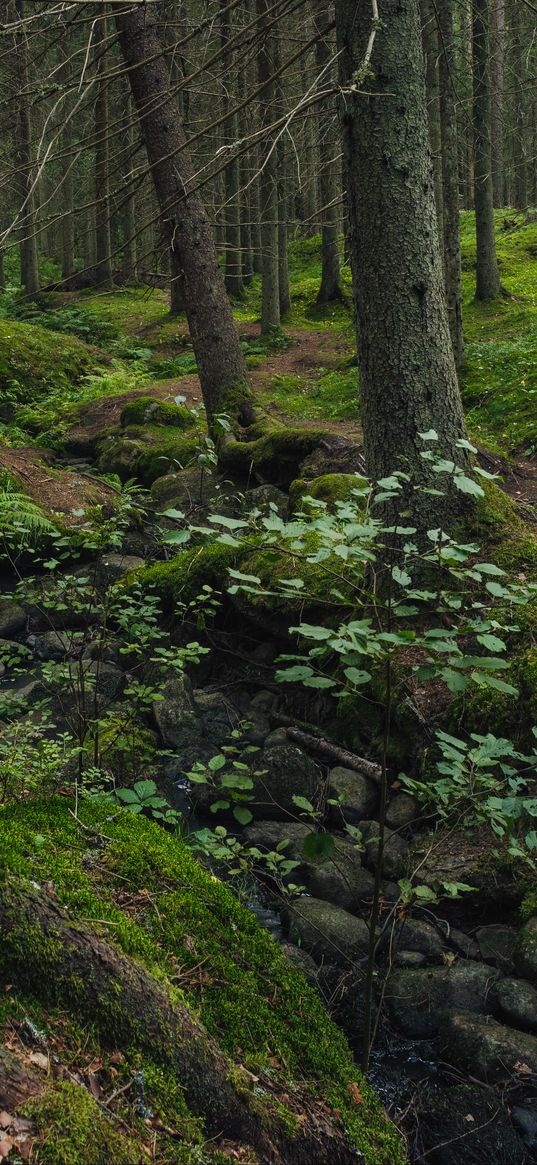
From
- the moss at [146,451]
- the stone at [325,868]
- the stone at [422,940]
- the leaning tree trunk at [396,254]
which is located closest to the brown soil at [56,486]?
the moss at [146,451]

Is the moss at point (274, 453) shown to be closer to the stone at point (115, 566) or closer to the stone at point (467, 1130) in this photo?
the stone at point (115, 566)

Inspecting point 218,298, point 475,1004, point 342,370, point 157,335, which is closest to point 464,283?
point 342,370

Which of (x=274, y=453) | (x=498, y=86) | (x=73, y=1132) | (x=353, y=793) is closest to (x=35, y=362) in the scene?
(x=274, y=453)

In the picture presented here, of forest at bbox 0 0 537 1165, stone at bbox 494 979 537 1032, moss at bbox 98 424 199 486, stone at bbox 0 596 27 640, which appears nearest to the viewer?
forest at bbox 0 0 537 1165

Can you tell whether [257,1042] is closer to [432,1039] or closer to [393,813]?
[432,1039]

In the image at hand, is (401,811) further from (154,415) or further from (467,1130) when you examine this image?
(154,415)

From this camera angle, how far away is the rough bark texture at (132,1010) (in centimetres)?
200

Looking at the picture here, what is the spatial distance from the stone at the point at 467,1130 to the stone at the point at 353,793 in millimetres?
1658

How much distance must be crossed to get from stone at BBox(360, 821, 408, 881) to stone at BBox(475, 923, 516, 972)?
0.51 meters

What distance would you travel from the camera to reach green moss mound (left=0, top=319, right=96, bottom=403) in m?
13.8

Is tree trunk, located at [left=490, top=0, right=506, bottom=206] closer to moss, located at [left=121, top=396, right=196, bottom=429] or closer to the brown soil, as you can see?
moss, located at [left=121, top=396, right=196, bottom=429]

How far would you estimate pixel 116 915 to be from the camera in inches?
90.2

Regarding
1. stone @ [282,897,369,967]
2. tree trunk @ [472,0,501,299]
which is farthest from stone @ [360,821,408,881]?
tree trunk @ [472,0,501,299]

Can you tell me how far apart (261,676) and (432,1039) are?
2987 mm
